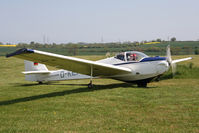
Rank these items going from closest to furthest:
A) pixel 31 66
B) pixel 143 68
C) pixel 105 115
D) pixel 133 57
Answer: pixel 105 115 < pixel 143 68 < pixel 133 57 < pixel 31 66

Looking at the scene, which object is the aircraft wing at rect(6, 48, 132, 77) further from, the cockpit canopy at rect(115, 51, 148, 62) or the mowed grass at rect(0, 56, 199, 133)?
the mowed grass at rect(0, 56, 199, 133)

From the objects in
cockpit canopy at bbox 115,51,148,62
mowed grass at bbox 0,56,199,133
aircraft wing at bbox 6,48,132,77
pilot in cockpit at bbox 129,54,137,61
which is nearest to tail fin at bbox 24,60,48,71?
aircraft wing at bbox 6,48,132,77

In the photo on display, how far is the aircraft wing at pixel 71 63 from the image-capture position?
8844 mm

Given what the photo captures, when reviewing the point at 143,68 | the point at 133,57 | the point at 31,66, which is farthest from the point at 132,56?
the point at 31,66

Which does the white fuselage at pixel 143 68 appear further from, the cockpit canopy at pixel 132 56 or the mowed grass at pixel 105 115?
the mowed grass at pixel 105 115

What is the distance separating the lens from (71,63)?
10891 mm

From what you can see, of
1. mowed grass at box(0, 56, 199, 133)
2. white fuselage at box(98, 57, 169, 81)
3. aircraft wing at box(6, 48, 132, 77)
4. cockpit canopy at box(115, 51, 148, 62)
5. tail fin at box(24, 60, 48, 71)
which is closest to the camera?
mowed grass at box(0, 56, 199, 133)

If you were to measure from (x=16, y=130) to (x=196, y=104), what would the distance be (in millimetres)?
5463

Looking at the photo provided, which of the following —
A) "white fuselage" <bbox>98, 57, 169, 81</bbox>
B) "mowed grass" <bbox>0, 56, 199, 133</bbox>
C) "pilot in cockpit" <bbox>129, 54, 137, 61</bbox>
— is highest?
"pilot in cockpit" <bbox>129, 54, 137, 61</bbox>

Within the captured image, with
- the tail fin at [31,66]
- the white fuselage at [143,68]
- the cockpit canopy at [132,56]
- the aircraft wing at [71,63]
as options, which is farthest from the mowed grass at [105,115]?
the tail fin at [31,66]

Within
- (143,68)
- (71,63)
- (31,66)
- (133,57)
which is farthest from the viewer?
(31,66)

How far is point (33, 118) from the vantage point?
6738 millimetres

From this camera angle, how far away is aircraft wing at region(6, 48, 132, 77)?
29.0 ft

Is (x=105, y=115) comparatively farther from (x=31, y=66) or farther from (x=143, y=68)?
(x=31, y=66)
